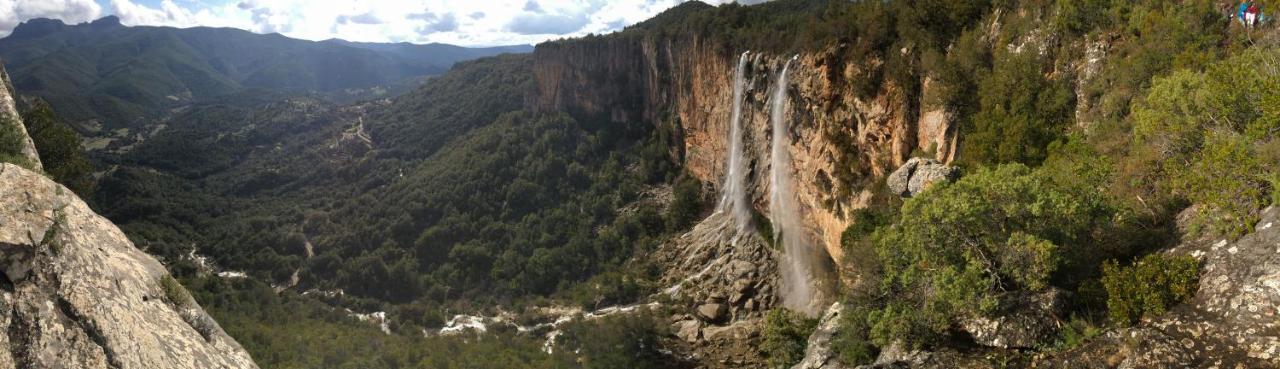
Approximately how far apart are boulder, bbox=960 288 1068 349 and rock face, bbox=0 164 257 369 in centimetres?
1431

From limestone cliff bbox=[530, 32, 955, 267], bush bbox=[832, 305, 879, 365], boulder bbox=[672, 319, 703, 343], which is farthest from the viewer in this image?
boulder bbox=[672, 319, 703, 343]

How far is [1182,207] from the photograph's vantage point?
1380cm

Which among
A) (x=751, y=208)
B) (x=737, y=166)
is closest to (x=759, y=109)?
(x=737, y=166)

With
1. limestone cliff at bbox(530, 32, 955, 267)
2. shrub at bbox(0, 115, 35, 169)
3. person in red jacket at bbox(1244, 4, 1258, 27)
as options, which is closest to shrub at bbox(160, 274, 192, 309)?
shrub at bbox(0, 115, 35, 169)

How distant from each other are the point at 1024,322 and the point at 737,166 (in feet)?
130

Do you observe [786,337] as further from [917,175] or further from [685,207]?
[685,207]

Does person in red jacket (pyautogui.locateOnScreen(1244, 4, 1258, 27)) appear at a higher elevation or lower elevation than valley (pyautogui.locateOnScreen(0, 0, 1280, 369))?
higher

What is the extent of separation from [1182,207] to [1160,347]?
4885mm

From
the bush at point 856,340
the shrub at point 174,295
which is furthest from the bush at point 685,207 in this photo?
the shrub at point 174,295

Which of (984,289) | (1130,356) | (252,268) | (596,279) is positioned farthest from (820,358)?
(252,268)

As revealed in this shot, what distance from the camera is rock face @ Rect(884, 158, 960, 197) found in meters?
22.6

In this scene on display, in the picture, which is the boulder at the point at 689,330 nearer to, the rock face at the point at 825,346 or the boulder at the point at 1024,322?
the rock face at the point at 825,346

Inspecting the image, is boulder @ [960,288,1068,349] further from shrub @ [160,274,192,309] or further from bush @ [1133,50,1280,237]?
shrub @ [160,274,192,309]

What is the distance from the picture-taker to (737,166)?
52.4m
